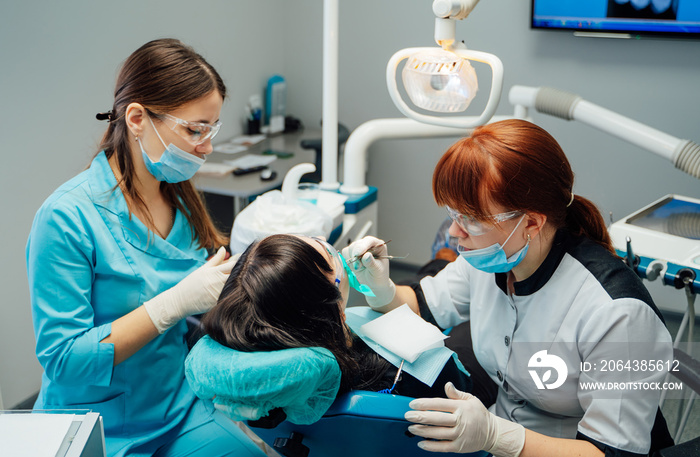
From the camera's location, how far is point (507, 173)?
1.22 metres

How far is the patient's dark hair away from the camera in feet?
3.54

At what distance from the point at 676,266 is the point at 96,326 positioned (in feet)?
5.04

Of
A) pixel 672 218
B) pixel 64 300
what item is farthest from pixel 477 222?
pixel 672 218

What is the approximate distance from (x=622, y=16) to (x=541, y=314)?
6.51 feet

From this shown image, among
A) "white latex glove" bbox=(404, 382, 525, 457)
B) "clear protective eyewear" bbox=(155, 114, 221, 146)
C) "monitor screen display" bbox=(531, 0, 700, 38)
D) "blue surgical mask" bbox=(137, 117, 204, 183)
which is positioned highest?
"monitor screen display" bbox=(531, 0, 700, 38)

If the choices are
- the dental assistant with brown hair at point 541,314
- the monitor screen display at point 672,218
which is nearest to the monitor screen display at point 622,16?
the monitor screen display at point 672,218

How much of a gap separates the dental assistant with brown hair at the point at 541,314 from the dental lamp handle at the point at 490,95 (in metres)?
0.23

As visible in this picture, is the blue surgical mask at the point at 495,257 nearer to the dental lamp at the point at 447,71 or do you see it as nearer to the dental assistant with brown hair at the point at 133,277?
the dental lamp at the point at 447,71

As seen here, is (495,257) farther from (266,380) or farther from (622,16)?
(622,16)

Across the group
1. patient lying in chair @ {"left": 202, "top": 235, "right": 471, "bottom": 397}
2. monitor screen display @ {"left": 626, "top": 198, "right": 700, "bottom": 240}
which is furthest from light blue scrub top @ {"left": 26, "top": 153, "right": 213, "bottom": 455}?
monitor screen display @ {"left": 626, "top": 198, "right": 700, "bottom": 240}

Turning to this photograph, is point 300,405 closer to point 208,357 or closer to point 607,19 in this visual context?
point 208,357

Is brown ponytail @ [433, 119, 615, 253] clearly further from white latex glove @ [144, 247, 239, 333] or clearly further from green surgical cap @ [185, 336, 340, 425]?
white latex glove @ [144, 247, 239, 333]

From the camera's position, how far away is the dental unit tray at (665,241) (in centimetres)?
166

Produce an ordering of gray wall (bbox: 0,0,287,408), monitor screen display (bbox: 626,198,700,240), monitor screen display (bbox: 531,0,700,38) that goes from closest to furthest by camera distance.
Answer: monitor screen display (bbox: 626,198,700,240) < gray wall (bbox: 0,0,287,408) < monitor screen display (bbox: 531,0,700,38)
